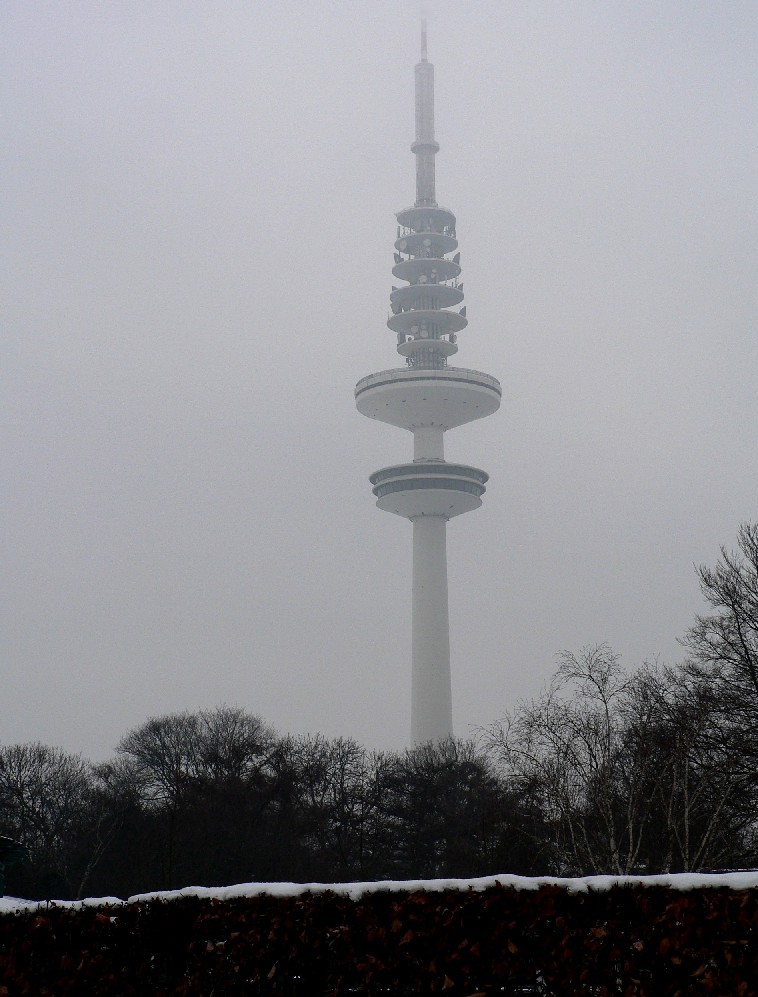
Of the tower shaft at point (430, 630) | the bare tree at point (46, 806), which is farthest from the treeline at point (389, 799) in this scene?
the tower shaft at point (430, 630)

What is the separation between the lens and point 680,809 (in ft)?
101

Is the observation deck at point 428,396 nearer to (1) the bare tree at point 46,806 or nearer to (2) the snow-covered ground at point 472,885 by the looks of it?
(1) the bare tree at point 46,806

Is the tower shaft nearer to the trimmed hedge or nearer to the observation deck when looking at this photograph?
the observation deck

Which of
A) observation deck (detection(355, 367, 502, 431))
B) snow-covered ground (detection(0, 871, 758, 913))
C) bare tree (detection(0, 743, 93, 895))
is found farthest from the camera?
observation deck (detection(355, 367, 502, 431))

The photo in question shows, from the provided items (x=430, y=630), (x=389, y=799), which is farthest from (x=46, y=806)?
(x=430, y=630)

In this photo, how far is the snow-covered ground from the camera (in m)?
10.5

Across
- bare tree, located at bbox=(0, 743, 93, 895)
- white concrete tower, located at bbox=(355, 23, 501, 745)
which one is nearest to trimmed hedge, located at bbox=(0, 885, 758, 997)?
bare tree, located at bbox=(0, 743, 93, 895)

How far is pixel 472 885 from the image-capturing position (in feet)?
36.4

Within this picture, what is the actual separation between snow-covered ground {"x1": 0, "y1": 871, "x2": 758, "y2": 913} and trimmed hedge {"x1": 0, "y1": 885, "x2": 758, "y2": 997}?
150 mm

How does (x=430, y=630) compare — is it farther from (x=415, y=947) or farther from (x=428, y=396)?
(x=415, y=947)

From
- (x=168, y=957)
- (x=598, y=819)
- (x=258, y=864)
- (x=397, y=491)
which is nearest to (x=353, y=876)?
(x=258, y=864)

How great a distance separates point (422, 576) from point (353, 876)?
6759 centimetres

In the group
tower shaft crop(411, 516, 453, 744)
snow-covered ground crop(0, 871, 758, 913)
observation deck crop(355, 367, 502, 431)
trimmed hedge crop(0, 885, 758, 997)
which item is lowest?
trimmed hedge crop(0, 885, 758, 997)

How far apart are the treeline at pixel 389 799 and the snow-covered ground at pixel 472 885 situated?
13046 mm
